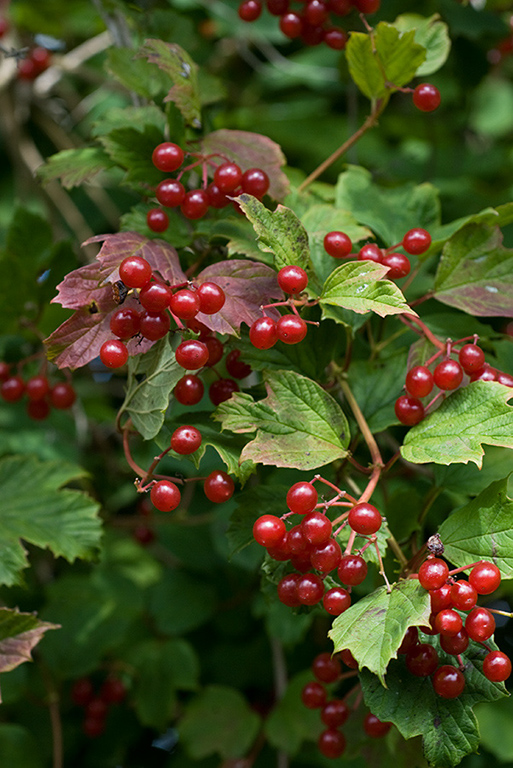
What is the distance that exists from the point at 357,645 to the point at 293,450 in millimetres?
254

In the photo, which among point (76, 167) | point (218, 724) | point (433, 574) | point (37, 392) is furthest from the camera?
point (218, 724)

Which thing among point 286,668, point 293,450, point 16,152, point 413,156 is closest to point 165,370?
point 293,450

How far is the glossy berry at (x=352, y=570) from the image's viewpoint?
825mm

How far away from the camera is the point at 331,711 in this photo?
Result: 108cm

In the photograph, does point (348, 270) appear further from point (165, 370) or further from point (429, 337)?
point (165, 370)

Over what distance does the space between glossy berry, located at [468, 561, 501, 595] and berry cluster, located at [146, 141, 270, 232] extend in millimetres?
620

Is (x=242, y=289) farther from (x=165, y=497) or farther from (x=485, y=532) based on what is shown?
(x=485, y=532)

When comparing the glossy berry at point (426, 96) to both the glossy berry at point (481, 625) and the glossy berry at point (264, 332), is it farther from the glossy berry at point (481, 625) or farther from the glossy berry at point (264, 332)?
the glossy berry at point (481, 625)

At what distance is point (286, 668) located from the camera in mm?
1742

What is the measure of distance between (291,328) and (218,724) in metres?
1.14

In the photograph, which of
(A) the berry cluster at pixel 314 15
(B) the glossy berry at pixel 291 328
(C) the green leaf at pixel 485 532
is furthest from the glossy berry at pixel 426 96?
(C) the green leaf at pixel 485 532

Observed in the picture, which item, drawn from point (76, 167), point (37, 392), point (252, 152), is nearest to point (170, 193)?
point (252, 152)

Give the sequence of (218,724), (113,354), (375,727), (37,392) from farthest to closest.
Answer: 1. (218,724)
2. (37,392)
3. (375,727)
4. (113,354)

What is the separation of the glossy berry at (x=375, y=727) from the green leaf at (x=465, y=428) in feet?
1.36
